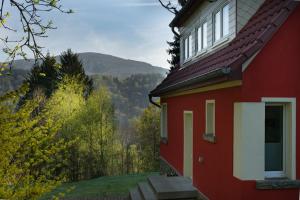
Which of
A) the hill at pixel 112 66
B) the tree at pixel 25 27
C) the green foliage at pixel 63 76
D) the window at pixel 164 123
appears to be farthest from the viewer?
the hill at pixel 112 66

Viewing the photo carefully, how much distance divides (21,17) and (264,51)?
4.26m

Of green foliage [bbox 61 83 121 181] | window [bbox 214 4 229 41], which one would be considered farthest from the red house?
Answer: green foliage [bbox 61 83 121 181]

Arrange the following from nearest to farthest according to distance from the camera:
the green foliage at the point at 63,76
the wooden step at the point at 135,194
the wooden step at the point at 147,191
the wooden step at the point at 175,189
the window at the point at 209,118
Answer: the window at the point at 209,118 → the wooden step at the point at 175,189 → the wooden step at the point at 147,191 → the wooden step at the point at 135,194 → the green foliage at the point at 63,76

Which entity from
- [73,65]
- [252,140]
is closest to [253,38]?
[252,140]

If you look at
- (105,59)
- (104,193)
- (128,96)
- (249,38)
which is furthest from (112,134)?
(105,59)

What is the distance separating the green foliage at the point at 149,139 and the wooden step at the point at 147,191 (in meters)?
20.0

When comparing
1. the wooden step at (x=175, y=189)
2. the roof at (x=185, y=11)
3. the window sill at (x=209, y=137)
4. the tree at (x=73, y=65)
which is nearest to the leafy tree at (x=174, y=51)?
the tree at (x=73, y=65)

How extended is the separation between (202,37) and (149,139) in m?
22.9

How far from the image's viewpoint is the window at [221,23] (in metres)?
8.85

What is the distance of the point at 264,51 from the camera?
636 cm

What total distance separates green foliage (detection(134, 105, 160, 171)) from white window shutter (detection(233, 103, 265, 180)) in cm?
2556

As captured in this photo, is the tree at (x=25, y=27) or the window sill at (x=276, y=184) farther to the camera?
the window sill at (x=276, y=184)

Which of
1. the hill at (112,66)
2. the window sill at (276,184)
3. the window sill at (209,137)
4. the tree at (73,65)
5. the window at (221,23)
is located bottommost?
the window sill at (276,184)

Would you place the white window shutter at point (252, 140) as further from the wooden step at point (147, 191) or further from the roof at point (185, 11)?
the roof at point (185, 11)
